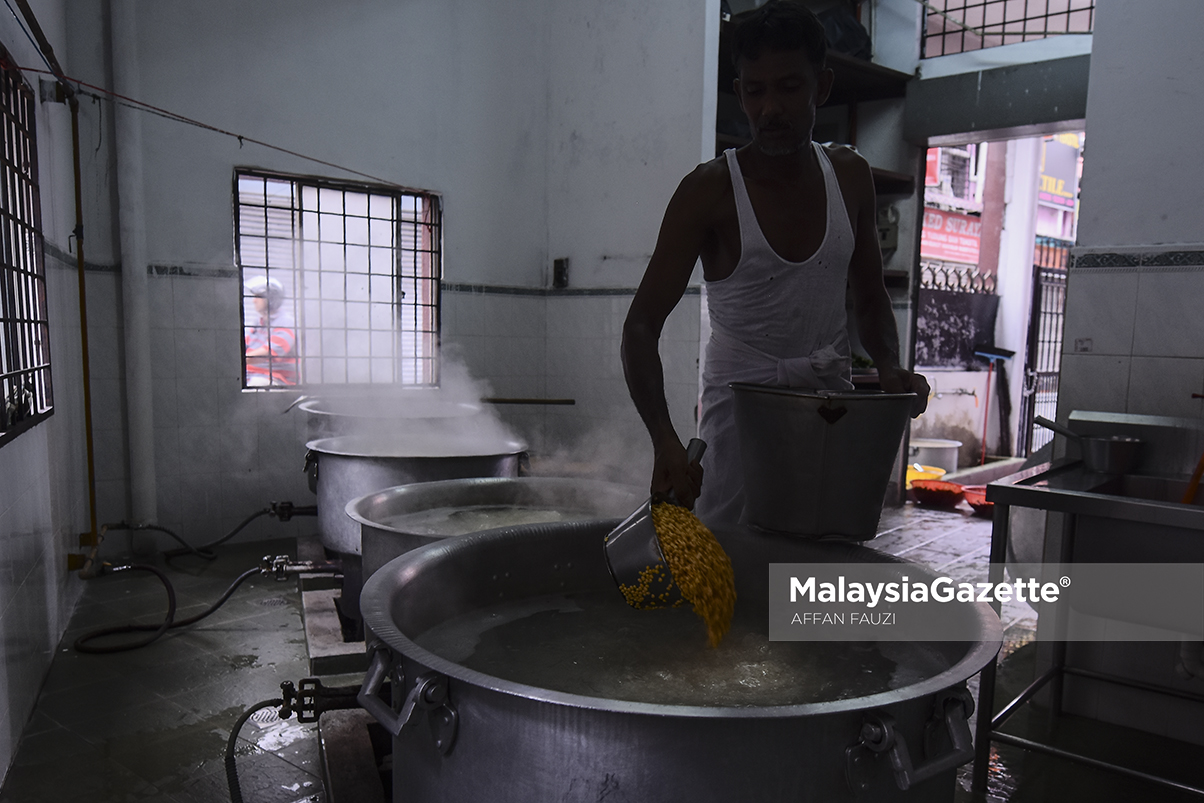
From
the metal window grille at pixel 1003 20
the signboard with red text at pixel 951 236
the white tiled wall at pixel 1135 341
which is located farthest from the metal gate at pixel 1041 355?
the white tiled wall at pixel 1135 341

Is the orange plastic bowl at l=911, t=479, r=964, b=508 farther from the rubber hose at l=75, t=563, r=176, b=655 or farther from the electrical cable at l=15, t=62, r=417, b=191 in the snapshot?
the rubber hose at l=75, t=563, r=176, b=655

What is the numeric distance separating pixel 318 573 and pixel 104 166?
267 cm

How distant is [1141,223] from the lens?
109 inches

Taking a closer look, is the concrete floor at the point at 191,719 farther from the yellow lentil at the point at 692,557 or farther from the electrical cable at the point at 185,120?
the electrical cable at the point at 185,120

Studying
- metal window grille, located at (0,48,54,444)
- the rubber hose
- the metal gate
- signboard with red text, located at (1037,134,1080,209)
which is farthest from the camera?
signboard with red text, located at (1037,134,1080,209)

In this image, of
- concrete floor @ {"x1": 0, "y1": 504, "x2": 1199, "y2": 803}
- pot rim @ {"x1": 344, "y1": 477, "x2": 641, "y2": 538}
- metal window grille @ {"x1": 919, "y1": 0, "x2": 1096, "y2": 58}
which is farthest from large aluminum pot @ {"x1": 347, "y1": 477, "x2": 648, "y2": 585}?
metal window grille @ {"x1": 919, "y1": 0, "x2": 1096, "y2": 58}

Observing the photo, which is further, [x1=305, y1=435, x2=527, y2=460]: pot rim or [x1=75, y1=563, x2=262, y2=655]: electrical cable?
[x1=305, y1=435, x2=527, y2=460]: pot rim

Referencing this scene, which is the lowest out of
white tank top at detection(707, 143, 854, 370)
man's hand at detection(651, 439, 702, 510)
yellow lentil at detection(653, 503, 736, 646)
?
yellow lentil at detection(653, 503, 736, 646)

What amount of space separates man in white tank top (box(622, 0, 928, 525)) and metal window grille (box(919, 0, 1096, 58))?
4213 mm

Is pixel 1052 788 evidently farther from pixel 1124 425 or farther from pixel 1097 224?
pixel 1097 224

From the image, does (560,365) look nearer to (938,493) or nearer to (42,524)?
(938,493)

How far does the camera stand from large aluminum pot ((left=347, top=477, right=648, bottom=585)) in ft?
8.80

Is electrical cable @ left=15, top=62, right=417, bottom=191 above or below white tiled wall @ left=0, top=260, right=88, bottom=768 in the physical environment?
above

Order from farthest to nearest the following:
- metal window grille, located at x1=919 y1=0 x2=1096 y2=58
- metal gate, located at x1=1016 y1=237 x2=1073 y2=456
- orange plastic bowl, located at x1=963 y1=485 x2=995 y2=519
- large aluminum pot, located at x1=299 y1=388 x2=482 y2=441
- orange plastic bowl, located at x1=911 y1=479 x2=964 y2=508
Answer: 1. metal gate, located at x1=1016 y1=237 x2=1073 y2=456
2. orange plastic bowl, located at x1=911 y1=479 x2=964 y2=508
3. orange plastic bowl, located at x1=963 y1=485 x2=995 y2=519
4. metal window grille, located at x1=919 y1=0 x2=1096 y2=58
5. large aluminum pot, located at x1=299 y1=388 x2=482 y2=441
